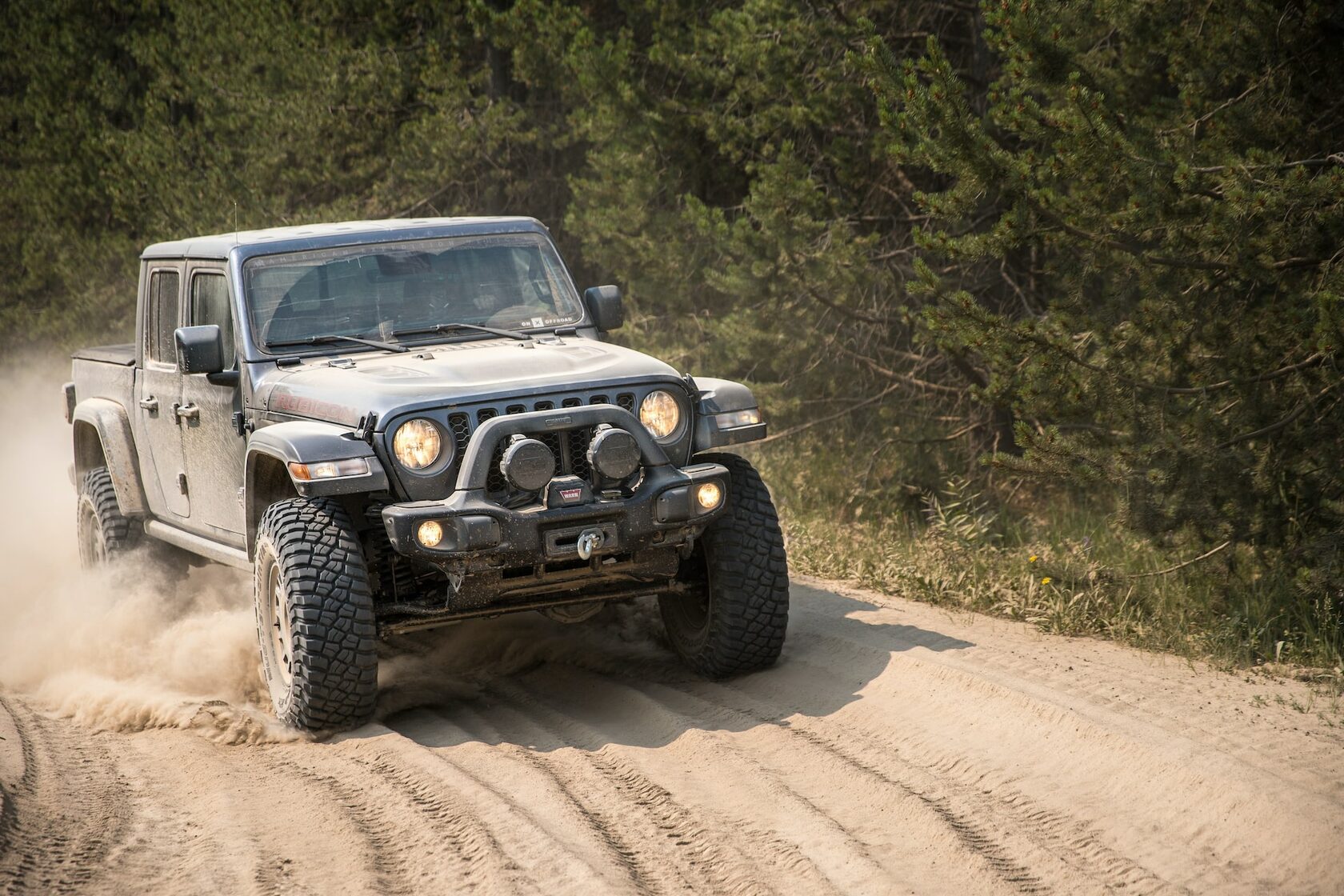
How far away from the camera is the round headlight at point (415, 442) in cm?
545

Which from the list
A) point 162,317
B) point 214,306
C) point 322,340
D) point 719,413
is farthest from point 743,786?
point 162,317

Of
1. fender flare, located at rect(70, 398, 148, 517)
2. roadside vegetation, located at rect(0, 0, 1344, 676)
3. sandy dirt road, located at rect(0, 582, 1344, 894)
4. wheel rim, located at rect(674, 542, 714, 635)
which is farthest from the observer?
fender flare, located at rect(70, 398, 148, 517)

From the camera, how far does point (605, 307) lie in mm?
6992

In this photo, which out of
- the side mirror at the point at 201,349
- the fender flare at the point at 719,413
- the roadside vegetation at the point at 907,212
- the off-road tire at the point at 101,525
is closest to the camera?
the fender flare at the point at 719,413

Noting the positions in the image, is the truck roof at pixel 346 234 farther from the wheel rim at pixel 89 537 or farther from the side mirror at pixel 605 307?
the wheel rim at pixel 89 537

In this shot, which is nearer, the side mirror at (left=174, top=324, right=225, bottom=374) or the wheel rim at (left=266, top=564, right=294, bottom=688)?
the wheel rim at (left=266, top=564, right=294, bottom=688)

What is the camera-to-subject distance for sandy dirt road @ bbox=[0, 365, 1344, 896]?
14.0 feet

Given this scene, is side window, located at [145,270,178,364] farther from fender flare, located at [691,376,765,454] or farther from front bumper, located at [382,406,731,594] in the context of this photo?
fender flare, located at [691,376,765,454]

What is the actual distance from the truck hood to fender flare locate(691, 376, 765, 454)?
249mm

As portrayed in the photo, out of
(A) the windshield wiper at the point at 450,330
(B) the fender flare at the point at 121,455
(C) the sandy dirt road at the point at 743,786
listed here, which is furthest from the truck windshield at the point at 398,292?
(B) the fender flare at the point at 121,455

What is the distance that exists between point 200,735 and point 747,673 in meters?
2.39

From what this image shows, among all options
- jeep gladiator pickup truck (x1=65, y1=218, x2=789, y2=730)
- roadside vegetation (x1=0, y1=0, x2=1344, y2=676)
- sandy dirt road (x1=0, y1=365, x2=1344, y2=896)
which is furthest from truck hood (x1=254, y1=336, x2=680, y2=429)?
roadside vegetation (x1=0, y1=0, x2=1344, y2=676)

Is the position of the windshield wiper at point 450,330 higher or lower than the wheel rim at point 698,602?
higher

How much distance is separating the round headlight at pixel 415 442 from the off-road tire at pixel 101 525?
3395 mm
